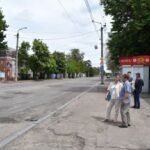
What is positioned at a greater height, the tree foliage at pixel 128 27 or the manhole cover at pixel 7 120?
the tree foliage at pixel 128 27

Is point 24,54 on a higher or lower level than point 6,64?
higher

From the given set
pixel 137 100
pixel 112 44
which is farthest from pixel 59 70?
pixel 137 100

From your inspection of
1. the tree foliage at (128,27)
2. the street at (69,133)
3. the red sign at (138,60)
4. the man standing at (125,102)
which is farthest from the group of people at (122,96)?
the tree foliage at (128,27)

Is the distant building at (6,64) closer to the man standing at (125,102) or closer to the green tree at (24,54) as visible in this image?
the green tree at (24,54)

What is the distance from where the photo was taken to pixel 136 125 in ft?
50.7

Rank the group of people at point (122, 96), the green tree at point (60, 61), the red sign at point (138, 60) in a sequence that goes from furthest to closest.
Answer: the green tree at point (60, 61), the red sign at point (138, 60), the group of people at point (122, 96)

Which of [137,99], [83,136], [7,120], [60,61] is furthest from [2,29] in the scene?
[60,61]

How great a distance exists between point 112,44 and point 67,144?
34410 millimetres

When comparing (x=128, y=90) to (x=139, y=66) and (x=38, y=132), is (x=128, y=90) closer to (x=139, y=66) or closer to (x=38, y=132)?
(x=38, y=132)

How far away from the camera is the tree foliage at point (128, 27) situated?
39.2 meters

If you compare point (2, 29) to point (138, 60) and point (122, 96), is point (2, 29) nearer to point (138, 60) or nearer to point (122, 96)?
point (138, 60)

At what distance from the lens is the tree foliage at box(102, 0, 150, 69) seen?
3925 centimetres

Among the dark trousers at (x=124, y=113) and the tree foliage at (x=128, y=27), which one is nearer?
the dark trousers at (x=124, y=113)

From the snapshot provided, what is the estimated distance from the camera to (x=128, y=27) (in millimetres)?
41750
